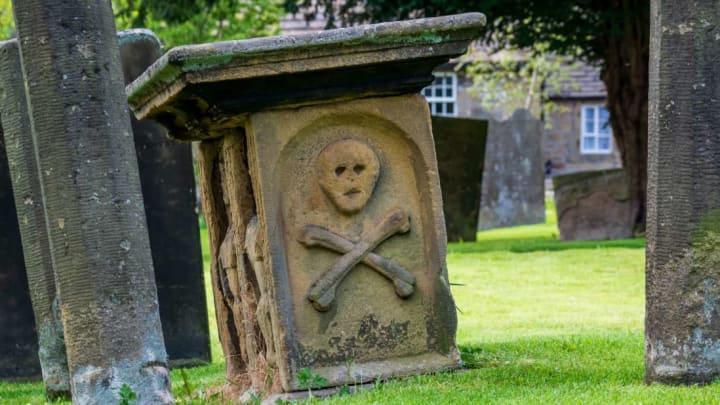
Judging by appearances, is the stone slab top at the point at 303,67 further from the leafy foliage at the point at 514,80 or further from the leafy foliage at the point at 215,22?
the leafy foliage at the point at 514,80

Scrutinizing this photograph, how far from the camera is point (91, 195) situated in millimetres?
4738

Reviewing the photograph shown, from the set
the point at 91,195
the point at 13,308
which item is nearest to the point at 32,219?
the point at 13,308

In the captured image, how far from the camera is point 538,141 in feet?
81.7

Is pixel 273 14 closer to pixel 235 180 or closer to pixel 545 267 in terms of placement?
pixel 545 267

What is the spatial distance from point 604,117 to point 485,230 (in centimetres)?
1484

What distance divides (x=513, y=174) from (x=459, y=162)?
24.4ft

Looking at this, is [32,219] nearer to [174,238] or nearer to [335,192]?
[174,238]

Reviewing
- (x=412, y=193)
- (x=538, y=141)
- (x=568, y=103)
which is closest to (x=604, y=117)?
(x=568, y=103)

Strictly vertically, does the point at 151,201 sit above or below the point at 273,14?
below

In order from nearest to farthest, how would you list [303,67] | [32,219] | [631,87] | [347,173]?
[303,67] < [347,173] < [32,219] < [631,87]

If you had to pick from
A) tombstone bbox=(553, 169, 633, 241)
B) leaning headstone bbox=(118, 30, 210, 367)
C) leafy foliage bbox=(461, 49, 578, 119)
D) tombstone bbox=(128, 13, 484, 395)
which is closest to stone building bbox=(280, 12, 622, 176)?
leafy foliage bbox=(461, 49, 578, 119)

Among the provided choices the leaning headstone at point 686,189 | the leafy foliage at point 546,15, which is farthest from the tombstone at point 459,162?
the leaning headstone at point 686,189

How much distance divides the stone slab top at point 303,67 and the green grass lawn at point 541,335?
137cm

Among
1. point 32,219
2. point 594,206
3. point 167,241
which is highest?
point 32,219
